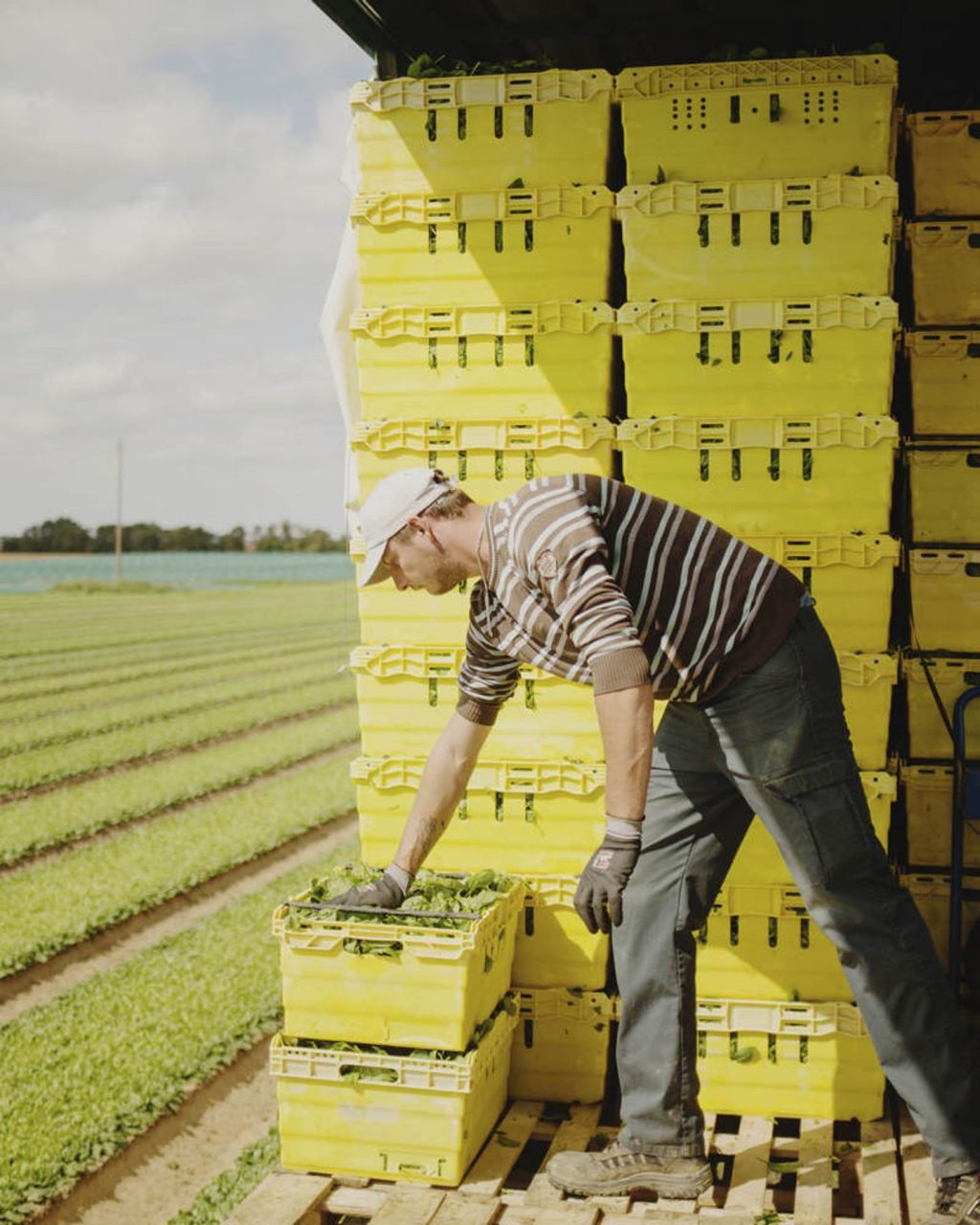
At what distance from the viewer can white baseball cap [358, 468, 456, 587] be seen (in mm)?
3514

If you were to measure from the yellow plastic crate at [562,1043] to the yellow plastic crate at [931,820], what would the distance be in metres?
1.27

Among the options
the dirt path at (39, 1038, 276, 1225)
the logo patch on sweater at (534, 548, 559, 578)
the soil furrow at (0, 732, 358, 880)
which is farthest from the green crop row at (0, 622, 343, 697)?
the logo patch on sweater at (534, 548, 559, 578)

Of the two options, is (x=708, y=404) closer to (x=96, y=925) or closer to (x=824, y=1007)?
(x=824, y=1007)

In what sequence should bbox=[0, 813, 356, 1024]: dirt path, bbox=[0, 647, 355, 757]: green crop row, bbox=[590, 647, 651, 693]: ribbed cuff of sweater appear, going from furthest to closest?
1. bbox=[0, 647, 355, 757]: green crop row
2. bbox=[0, 813, 356, 1024]: dirt path
3. bbox=[590, 647, 651, 693]: ribbed cuff of sweater

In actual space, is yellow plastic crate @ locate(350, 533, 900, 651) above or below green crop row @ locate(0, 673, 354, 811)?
above

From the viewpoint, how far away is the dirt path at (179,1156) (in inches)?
173

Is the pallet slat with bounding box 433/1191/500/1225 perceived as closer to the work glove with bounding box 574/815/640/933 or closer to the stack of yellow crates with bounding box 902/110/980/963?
the work glove with bounding box 574/815/640/933

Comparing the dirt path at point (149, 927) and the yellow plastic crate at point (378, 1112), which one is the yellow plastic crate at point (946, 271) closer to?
the yellow plastic crate at point (378, 1112)

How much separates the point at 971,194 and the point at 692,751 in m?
2.46

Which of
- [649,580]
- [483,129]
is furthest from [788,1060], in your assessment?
[483,129]

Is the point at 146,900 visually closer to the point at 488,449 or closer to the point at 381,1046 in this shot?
the point at 381,1046

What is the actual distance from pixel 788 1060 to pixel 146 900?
15.1ft

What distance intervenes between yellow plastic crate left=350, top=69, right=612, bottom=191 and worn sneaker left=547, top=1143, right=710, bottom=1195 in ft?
10.0

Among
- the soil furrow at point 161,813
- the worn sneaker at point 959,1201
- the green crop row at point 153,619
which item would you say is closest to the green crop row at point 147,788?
the soil furrow at point 161,813
